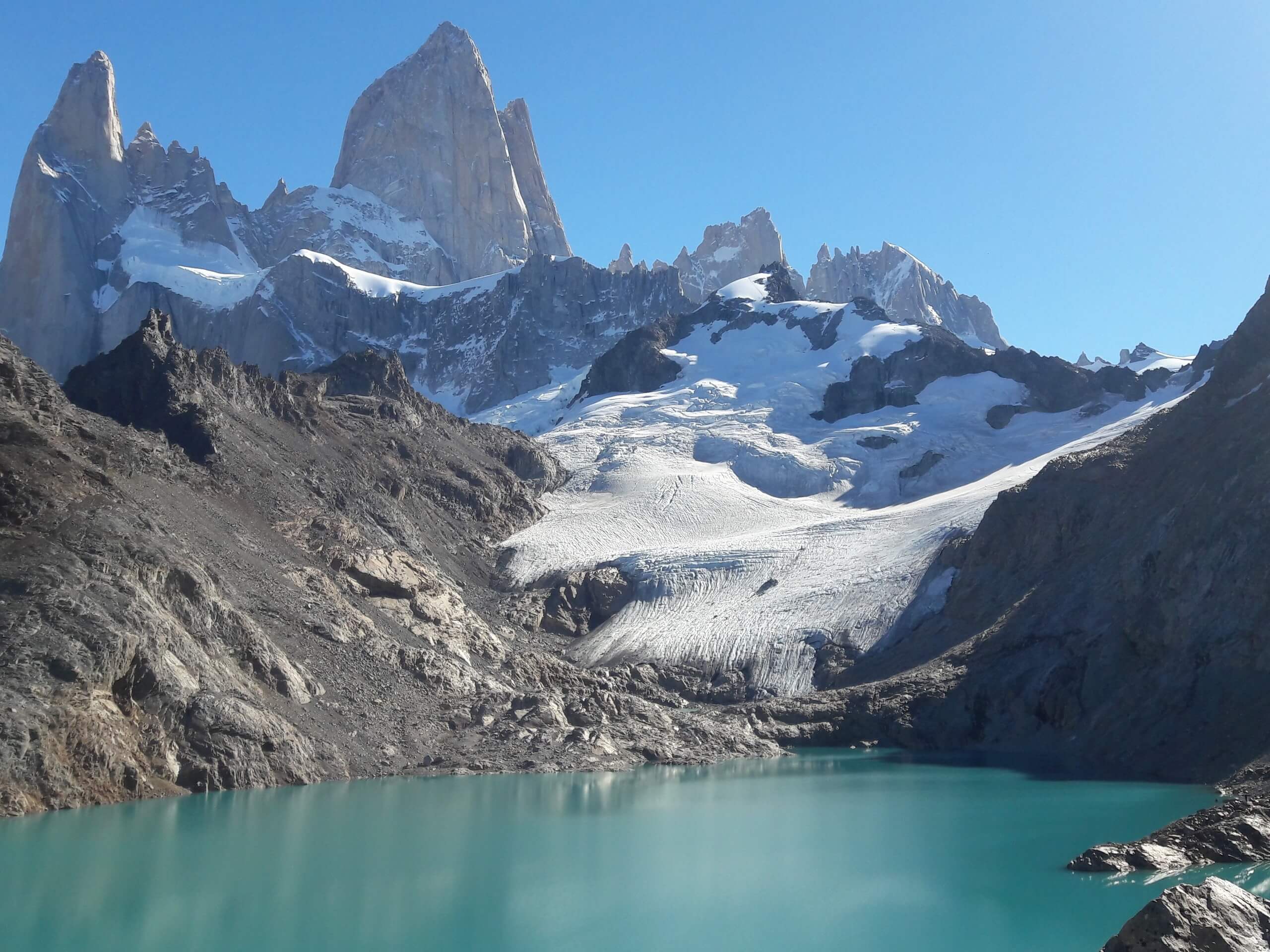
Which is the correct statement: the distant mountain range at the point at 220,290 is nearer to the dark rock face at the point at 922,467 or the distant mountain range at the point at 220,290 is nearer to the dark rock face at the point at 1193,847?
the dark rock face at the point at 922,467

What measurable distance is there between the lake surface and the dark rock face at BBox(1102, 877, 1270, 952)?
5875 mm

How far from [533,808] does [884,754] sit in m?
25.5

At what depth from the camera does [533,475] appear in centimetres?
10944

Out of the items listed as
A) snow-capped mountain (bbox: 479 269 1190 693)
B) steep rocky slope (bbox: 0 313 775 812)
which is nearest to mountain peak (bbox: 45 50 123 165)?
snow-capped mountain (bbox: 479 269 1190 693)

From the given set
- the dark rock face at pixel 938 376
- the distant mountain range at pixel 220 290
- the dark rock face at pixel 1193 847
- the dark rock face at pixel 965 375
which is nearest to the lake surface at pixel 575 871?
the dark rock face at pixel 1193 847

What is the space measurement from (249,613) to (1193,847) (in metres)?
36.8

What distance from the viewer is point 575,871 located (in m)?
30.2

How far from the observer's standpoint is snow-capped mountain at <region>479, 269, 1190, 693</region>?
258 feet

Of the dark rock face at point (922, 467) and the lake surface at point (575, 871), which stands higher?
the dark rock face at point (922, 467)

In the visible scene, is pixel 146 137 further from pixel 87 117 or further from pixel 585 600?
pixel 585 600

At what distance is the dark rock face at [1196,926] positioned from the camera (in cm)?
1608

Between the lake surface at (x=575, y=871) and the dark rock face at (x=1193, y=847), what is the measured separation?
903 millimetres

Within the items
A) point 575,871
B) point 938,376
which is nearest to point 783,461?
point 938,376

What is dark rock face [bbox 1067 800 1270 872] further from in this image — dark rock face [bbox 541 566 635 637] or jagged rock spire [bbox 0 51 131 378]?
jagged rock spire [bbox 0 51 131 378]
